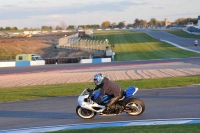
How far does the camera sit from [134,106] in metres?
12.7

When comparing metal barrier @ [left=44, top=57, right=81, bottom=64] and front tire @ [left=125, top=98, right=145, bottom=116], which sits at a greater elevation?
front tire @ [left=125, top=98, right=145, bottom=116]

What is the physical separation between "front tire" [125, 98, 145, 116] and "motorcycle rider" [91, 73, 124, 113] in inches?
10.1

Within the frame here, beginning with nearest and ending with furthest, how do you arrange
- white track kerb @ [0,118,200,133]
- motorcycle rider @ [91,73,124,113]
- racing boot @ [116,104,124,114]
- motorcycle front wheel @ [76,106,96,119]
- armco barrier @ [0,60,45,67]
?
white track kerb @ [0,118,200,133] → motorcycle rider @ [91,73,124,113] → racing boot @ [116,104,124,114] → motorcycle front wheel @ [76,106,96,119] → armco barrier @ [0,60,45,67]

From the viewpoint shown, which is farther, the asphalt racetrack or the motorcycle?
the motorcycle

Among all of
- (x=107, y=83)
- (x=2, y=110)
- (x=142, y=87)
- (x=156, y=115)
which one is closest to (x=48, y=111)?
(x=2, y=110)

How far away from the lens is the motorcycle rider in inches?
487

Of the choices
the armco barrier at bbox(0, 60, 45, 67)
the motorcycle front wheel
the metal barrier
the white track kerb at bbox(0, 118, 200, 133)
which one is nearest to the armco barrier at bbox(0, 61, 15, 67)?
the armco barrier at bbox(0, 60, 45, 67)

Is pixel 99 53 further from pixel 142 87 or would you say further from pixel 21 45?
pixel 142 87

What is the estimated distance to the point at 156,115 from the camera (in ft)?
41.4

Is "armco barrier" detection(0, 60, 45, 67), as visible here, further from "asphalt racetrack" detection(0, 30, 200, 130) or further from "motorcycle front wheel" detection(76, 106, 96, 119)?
"motorcycle front wheel" detection(76, 106, 96, 119)

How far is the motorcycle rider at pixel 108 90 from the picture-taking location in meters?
12.4

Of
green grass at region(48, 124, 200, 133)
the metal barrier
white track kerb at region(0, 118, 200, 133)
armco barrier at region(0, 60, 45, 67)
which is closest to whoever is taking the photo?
green grass at region(48, 124, 200, 133)

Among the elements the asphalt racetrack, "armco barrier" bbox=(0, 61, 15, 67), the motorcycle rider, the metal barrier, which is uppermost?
the motorcycle rider

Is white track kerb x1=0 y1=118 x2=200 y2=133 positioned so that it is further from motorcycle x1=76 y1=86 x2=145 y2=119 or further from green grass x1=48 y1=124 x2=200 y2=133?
green grass x1=48 y1=124 x2=200 y2=133
